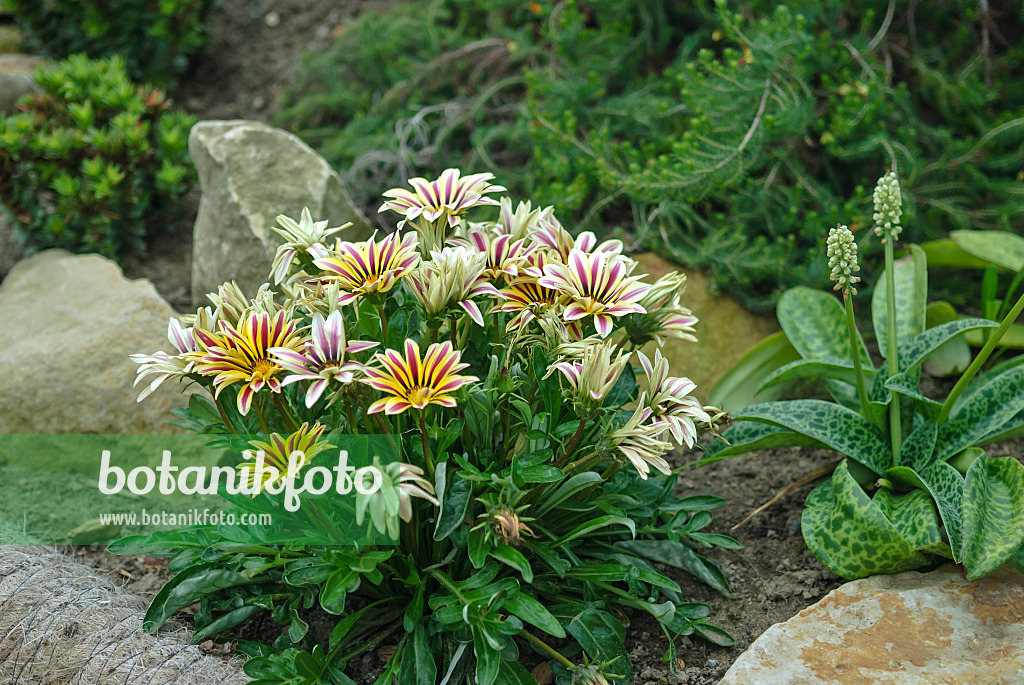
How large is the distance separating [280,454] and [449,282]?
0.48 m

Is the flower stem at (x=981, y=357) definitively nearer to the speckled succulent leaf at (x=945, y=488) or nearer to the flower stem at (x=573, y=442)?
the speckled succulent leaf at (x=945, y=488)

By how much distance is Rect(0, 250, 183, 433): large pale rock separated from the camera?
279 cm

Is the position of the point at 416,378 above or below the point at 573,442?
above

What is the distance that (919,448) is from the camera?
228 cm

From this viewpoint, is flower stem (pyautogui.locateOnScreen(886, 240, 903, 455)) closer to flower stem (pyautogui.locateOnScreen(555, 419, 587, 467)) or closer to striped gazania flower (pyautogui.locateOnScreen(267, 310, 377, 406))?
flower stem (pyautogui.locateOnScreen(555, 419, 587, 467))

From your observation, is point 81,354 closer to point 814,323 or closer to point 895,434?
point 814,323

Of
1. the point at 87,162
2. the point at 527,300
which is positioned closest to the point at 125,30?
the point at 87,162

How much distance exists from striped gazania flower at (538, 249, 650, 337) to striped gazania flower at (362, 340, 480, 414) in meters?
0.28

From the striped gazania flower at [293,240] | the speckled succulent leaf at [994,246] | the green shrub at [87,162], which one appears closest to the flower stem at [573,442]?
the striped gazania flower at [293,240]

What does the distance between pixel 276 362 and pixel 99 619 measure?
0.83 m

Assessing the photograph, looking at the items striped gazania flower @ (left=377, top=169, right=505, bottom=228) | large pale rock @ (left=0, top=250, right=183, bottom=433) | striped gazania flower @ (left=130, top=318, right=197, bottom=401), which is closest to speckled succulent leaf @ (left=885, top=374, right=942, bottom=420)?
striped gazania flower @ (left=377, top=169, right=505, bottom=228)

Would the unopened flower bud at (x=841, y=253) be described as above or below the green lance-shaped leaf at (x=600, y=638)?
above

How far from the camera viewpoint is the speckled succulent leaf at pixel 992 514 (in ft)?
6.10

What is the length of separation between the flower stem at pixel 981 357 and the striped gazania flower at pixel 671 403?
745mm
